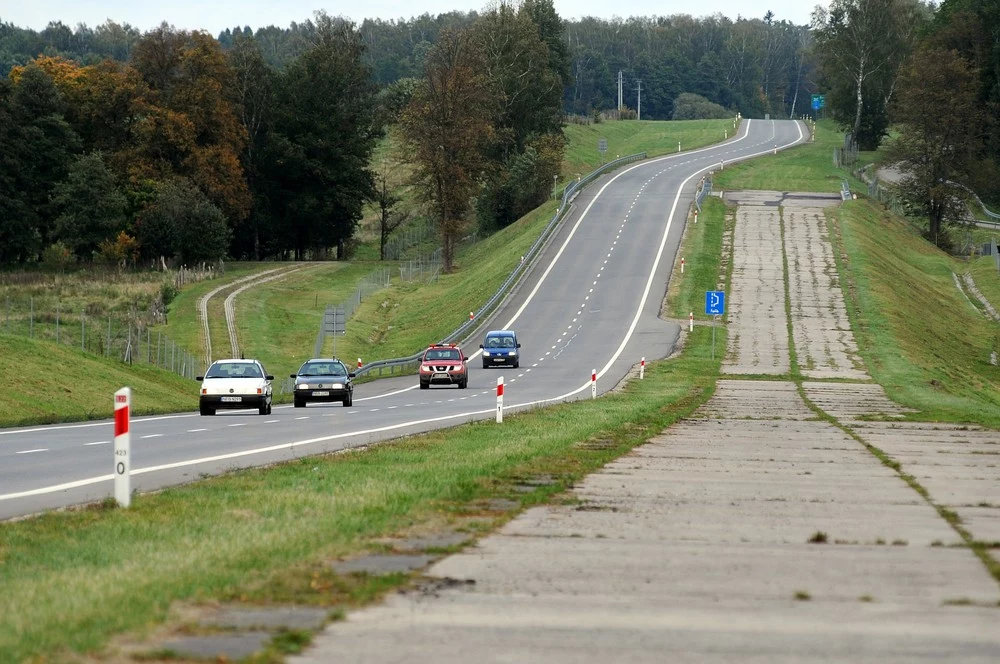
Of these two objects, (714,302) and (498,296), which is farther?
(498,296)

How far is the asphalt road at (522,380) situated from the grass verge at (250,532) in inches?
73.4

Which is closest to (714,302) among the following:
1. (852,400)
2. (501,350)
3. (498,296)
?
(501,350)

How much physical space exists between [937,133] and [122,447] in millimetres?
93008

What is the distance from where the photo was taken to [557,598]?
892 centimetres

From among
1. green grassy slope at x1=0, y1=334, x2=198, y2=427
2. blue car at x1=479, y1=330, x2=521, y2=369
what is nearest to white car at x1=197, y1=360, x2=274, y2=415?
green grassy slope at x1=0, y1=334, x2=198, y2=427

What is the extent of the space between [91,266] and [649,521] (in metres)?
87.8

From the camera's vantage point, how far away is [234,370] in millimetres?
36469

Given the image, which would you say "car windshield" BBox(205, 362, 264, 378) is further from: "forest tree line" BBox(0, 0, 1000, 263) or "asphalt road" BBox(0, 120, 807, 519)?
"forest tree line" BBox(0, 0, 1000, 263)

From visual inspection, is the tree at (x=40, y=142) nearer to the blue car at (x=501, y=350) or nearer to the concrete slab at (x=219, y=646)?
the blue car at (x=501, y=350)

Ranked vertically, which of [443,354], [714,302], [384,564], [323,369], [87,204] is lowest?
[443,354]

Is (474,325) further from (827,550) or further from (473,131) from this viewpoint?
(827,550)

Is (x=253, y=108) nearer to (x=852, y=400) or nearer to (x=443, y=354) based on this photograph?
(x=443, y=354)

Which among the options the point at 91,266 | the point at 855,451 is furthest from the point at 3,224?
the point at 855,451

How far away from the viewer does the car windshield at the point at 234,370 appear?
3616cm
